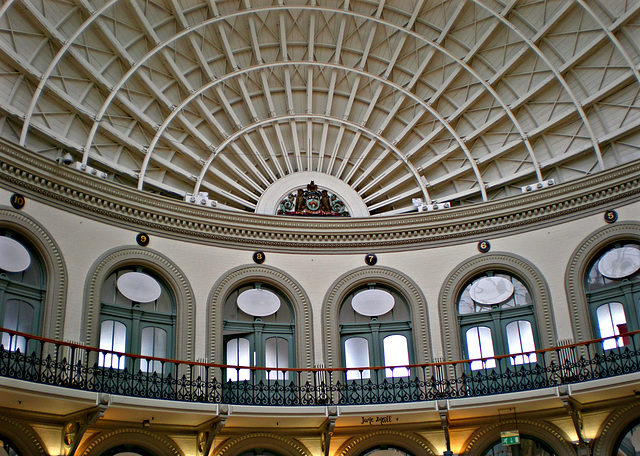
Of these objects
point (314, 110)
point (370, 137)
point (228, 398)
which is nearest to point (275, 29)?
point (314, 110)

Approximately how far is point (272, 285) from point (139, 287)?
438 cm

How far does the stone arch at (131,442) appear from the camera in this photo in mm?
19000

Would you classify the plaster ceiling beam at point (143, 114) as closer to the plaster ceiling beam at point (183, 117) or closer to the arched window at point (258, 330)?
the plaster ceiling beam at point (183, 117)

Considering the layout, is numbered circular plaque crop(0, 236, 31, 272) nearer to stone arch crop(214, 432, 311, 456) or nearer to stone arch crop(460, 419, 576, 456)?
stone arch crop(214, 432, 311, 456)

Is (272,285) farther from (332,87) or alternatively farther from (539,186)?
(539,186)

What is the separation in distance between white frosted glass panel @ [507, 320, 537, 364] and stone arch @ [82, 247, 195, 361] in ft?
33.1

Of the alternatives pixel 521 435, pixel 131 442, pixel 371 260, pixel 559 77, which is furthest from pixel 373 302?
pixel 559 77

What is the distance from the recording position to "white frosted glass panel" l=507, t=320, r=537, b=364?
22.0 meters

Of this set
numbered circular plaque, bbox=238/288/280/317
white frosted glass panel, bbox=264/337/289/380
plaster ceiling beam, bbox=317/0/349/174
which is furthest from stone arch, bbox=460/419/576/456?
plaster ceiling beam, bbox=317/0/349/174

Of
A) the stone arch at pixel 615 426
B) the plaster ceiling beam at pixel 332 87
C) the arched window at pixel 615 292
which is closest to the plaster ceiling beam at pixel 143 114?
the plaster ceiling beam at pixel 332 87

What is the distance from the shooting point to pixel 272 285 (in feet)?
76.9

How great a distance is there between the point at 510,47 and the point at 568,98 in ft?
8.91

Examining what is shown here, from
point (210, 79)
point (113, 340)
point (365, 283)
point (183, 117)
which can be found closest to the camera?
point (113, 340)

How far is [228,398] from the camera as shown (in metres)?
20.1
